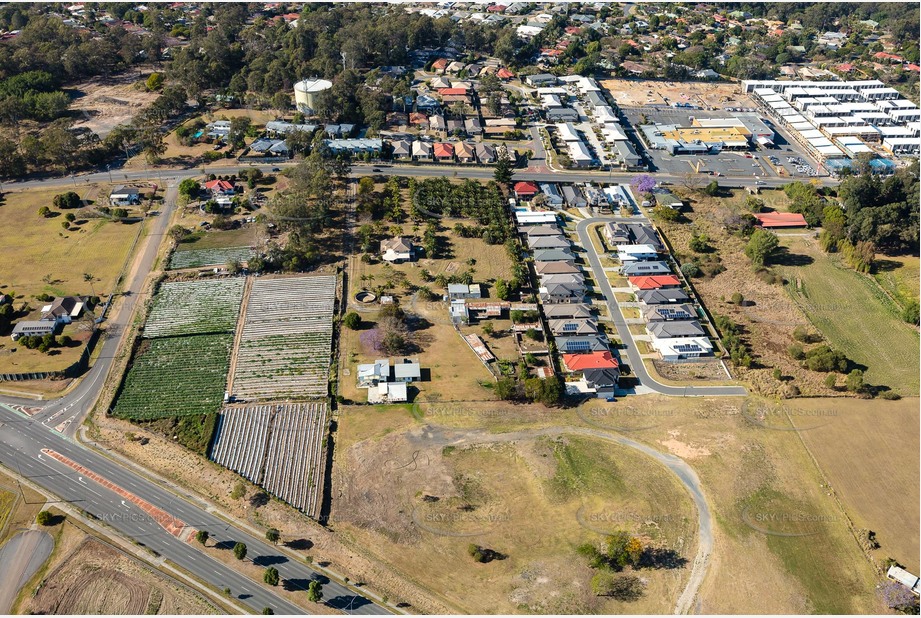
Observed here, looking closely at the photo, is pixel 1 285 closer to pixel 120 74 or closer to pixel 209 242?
A: pixel 209 242

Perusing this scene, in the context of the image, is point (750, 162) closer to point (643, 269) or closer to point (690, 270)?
point (690, 270)

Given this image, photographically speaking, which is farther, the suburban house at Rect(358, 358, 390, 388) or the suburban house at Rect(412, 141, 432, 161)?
the suburban house at Rect(412, 141, 432, 161)

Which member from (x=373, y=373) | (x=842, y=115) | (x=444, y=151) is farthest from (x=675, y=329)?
(x=842, y=115)

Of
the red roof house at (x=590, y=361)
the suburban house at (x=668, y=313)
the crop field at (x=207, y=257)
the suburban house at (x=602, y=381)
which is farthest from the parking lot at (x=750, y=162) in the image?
the crop field at (x=207, y=257)

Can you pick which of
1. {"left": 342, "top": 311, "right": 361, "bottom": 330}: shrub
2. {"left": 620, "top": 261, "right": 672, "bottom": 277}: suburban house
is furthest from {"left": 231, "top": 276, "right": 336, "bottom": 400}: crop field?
{"left": 620, "top": 261, "right": 672, "bottom": 277}: suburban house

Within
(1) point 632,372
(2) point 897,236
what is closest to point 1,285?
(1) point 632,372

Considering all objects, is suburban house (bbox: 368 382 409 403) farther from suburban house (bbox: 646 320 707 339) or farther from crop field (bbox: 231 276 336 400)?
suburban house (bbox: 646 320 707 339)
